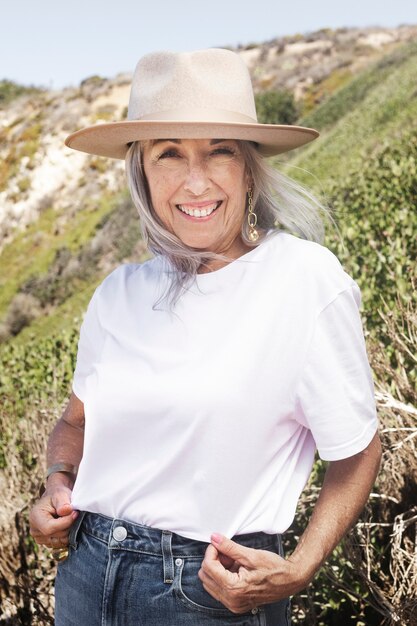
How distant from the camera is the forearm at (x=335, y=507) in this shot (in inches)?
63.4

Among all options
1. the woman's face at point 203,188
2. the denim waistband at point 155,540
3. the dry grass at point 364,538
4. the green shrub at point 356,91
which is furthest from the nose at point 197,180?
the green shrub at point 356,91

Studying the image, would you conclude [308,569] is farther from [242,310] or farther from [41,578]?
[41,578]

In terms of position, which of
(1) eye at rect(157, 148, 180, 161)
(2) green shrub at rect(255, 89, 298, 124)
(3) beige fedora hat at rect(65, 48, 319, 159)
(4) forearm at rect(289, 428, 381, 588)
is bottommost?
(2) green shrub at rect(255, 89, 298, 124)

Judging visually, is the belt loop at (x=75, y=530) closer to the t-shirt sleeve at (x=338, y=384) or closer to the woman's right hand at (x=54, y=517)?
the woman's right hand at (x=54, y=517)

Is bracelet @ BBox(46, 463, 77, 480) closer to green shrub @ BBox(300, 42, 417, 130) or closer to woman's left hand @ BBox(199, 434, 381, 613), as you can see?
woman's left hand @ BBox(199, 434, 381, 613)

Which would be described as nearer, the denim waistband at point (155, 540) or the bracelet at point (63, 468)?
the denim waistband at point (155, 540)

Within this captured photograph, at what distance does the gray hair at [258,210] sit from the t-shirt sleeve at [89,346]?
0.82 ft

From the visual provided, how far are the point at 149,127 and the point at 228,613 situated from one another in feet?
3.96

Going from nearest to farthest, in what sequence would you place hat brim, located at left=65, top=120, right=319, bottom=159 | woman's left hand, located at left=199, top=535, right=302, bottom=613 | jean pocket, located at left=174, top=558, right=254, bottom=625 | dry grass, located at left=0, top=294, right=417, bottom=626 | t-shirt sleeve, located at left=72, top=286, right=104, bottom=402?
1. woman's left hand, located at left=199, top=535, right=302, bottom=613
2. jean pocket, located at left=174, top=558, right=254, bottom=625
3. hat brim, located at left=65, top=120, right=319, bottom=159
4. t-shirt sleeve, located at left=72, top=286, right=104, bottom=402
5. dry grass, located at left=0, top=294, right=417, bottom=626

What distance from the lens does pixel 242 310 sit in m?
1.69

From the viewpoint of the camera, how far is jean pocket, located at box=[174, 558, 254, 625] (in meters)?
1.65

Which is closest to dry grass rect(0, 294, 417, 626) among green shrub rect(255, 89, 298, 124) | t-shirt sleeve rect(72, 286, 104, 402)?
t-shirt sleeve rect(72, 286, 104, 402)

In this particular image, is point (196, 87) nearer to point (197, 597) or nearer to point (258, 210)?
point (258, 210)

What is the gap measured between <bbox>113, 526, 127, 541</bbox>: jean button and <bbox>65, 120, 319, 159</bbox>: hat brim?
38.6 inches
